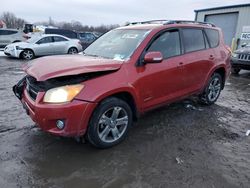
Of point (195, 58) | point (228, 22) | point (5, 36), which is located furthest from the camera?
point (5, 36)

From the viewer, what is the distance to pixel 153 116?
5195 mm

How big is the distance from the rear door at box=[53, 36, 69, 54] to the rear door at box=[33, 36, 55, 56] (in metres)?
0.24

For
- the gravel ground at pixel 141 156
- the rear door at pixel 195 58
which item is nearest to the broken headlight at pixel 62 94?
the gravel ground at pixel 141 156

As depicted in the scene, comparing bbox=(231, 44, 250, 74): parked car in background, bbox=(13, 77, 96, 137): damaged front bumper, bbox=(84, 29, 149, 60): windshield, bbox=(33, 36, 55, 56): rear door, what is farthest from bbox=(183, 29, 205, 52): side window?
bbox=(33, 36, 55, 56): rear door

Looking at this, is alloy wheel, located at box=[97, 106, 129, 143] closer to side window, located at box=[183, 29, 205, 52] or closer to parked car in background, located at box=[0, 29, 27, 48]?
side window, located at box=[183, 29, 205, 52]

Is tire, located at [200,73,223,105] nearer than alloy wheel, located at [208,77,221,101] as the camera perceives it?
Yes

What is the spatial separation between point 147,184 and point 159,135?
1388 millimetres

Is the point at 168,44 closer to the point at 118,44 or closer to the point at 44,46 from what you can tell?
the point at 118,44

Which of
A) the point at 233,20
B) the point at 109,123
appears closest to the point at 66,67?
the point at 109,123

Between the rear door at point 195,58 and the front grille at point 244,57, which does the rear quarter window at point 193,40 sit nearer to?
the rear door at point 195,58

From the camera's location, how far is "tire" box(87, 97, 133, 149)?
3.52m

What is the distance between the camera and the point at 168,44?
Answer: 461 cm

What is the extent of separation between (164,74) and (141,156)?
1453 mm

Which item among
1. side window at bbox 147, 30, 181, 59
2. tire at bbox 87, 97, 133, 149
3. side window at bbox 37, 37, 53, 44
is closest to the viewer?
tire at bbox 87, 97, 133, 149
